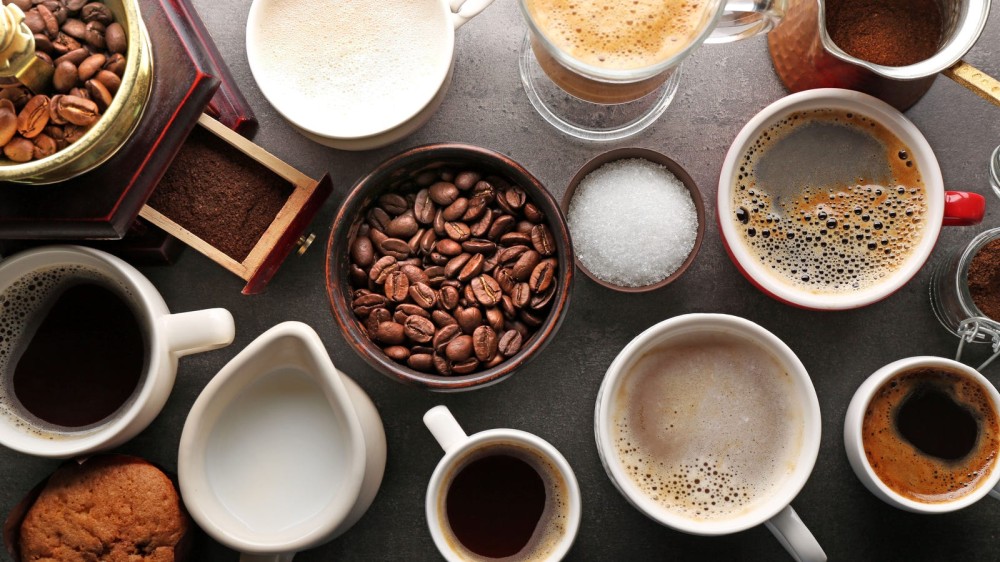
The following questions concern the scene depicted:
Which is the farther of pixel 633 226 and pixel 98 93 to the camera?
pixel 633 226

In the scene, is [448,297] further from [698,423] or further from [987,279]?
[987,279]

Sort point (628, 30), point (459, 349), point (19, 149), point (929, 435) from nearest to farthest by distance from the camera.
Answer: point (19, 149) < point (628, 30) < point (459, 349) < point (929, 435)

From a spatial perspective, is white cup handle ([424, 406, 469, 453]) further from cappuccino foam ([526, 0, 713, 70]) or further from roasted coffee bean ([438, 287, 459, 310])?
cappuccino foam ([526, 0, 713, 70])

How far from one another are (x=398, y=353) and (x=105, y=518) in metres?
0.52

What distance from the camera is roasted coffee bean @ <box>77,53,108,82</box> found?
95 cm

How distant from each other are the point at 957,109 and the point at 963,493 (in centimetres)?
67

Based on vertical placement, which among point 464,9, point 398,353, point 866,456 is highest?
point 464,9

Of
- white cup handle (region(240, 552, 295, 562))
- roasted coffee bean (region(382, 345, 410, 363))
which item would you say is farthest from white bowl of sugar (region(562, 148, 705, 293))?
white cup handle (region(240, 552, 295, 562))

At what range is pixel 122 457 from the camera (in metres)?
1.20

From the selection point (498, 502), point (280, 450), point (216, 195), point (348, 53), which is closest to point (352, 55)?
point (348, 53)

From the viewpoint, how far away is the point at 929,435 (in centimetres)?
126

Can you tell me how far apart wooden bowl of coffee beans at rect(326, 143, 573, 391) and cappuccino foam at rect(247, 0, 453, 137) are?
14cm

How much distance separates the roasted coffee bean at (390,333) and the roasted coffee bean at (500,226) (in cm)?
21

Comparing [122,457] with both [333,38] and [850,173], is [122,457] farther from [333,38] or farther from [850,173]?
[850,173]
